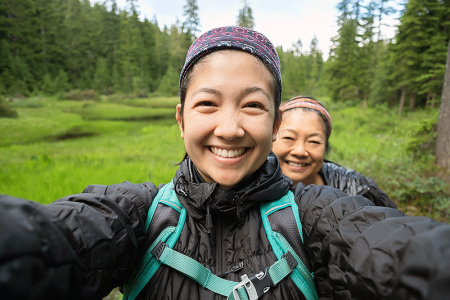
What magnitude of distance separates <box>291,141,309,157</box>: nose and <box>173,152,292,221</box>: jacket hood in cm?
122

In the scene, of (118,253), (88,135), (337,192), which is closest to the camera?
(118,253)

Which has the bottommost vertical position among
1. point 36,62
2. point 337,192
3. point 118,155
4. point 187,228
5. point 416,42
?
point 118,155

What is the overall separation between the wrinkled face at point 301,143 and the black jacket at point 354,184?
37cm

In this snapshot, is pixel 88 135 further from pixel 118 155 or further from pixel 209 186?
pixel 209 186

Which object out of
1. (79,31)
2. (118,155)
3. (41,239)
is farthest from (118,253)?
(79,31)

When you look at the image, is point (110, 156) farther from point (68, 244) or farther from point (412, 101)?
point (412, 101)

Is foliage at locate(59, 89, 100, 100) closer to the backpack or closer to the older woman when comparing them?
the older woman

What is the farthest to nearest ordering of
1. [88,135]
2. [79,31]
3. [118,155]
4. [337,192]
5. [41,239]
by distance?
[79,31] → [88,135] → [118,155] → [337,192] → [41,239]

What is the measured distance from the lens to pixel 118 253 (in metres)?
0.84

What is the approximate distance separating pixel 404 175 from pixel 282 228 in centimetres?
580

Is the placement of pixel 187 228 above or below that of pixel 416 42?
below

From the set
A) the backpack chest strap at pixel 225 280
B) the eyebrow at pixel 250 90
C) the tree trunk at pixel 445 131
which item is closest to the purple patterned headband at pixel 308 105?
the eyebrow at pixel 250 90

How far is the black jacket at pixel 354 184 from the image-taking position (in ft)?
8.13

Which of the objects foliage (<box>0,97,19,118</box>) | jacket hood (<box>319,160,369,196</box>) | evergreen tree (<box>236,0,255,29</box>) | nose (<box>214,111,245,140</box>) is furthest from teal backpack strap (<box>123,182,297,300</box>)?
evergreen tree (<box>236,0,255,29</box>)
